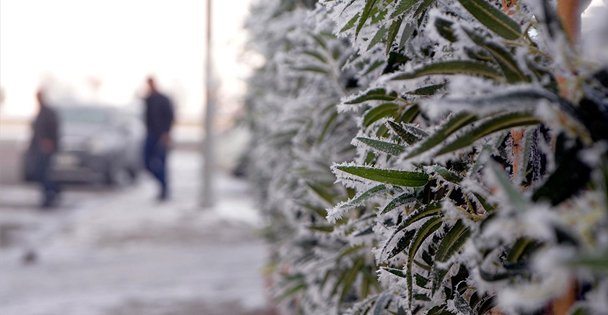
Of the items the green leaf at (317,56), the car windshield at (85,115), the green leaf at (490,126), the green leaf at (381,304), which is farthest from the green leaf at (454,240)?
the car windshield at (85,115)

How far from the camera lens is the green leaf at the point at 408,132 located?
1335mm

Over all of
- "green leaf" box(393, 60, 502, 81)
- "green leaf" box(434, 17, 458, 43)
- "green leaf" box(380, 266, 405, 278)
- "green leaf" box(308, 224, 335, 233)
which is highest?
"green leaf" box(434, 17, 458, 43)

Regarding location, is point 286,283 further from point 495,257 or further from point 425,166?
point 495,257

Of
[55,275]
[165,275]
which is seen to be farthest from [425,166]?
[55,275]

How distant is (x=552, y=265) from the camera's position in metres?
0.67

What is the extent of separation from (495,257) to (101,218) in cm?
938

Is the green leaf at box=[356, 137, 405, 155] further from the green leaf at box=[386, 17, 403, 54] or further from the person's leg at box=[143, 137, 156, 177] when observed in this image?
the person's leg at box=[143, 137, 156, 177]

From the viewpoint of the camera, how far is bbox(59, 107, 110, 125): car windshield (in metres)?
13.7

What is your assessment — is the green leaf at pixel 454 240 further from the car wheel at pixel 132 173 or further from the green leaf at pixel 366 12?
the car wheel at pixel 132 173

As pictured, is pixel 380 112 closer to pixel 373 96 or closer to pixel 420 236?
pixel 373 96

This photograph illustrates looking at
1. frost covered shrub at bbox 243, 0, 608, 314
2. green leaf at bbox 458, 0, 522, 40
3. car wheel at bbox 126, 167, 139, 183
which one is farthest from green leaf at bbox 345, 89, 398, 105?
car wheel at bbox 126, 167, 139, 183

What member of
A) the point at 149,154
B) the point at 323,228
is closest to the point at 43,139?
the point at 149,154

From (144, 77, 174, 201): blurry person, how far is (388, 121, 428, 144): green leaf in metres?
9.99

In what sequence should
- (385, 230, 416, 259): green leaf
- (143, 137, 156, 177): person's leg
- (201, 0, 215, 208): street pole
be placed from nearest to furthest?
(385, 230, 416, 259): green leaf → (201, 0, 215, 208): street pole → (143, 137, 156, 177): person's leg
